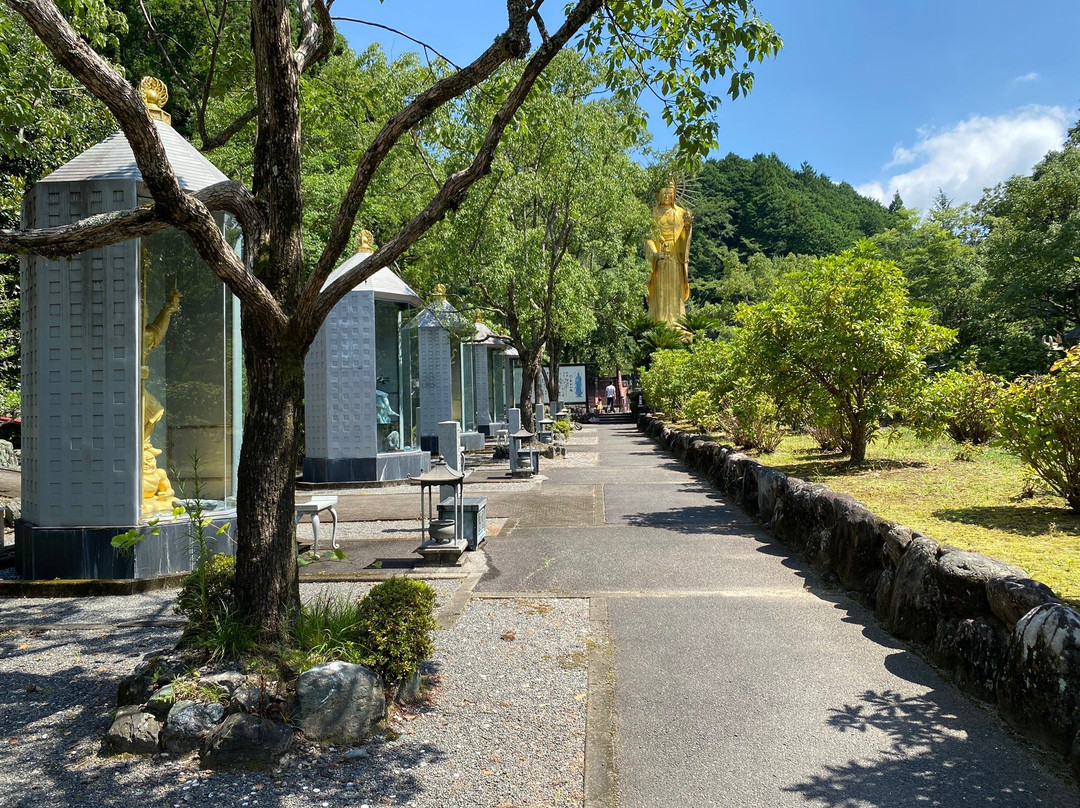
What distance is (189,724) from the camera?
388 centimetres

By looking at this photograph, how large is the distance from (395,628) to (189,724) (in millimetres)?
1057

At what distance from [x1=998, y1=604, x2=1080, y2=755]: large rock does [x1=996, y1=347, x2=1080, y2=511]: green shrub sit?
3580mm

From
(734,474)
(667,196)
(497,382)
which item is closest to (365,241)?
(734,474)

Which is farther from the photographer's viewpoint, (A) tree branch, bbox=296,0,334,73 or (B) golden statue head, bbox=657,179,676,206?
(B) golden statue head, bbox=657,179,676,206

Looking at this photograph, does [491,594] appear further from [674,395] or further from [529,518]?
[674,395]

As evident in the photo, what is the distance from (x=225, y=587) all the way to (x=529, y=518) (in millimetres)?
6881

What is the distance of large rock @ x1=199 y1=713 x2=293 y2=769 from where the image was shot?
378 cm

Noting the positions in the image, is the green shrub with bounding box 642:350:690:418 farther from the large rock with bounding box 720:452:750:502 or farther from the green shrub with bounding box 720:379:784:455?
the large rock with bounding box 720:452:750:502

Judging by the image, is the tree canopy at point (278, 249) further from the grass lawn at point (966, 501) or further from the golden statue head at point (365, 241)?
the golden statue head at point (365, 241)

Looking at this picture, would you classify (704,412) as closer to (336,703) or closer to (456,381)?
(456,381)

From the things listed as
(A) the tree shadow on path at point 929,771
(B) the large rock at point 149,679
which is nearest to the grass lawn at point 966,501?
(A) the tree shadow on path at point 929,771

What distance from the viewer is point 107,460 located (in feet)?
23.2

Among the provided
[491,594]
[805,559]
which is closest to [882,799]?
[491,594]

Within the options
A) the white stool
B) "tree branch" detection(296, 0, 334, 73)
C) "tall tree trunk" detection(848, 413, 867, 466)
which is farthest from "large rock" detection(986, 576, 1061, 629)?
"tall tree trunk" detection(848, 413, 867, 466)
